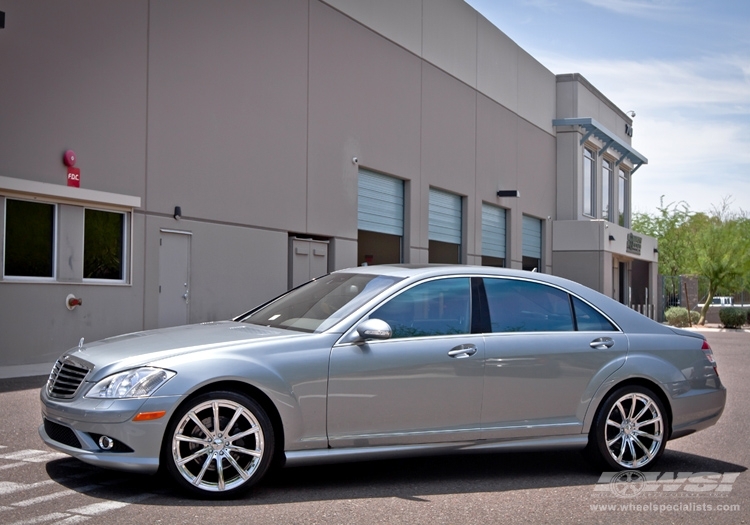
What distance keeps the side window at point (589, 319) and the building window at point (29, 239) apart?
9589 millimetres

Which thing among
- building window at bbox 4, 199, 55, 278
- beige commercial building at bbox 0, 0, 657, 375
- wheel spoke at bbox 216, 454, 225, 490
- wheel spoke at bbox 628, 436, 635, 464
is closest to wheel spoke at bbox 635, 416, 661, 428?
wheel spoke at bbox 628, 436, 635, 464

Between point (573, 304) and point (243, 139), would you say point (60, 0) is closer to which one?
point (243, 139)

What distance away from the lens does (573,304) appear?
7.00 m

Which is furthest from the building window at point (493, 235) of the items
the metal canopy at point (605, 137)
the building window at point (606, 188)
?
the building window at point (606, 188)

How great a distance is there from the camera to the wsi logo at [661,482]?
6340 mm

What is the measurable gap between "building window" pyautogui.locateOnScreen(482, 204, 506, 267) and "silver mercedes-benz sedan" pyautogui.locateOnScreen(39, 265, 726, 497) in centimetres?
2239

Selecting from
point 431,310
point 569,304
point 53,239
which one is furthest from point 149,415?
point 53,239

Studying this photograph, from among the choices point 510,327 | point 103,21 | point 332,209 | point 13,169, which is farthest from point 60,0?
point 510,327

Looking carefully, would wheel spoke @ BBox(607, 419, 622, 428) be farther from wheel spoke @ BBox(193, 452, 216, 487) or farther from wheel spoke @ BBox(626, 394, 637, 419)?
wheel spoke @ BBox(193, 452, 216, 487)

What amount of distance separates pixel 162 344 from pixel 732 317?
1524 inches

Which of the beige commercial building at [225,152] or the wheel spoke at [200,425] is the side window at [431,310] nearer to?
the wheel spoke at [200,425]

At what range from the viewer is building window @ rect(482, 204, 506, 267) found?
29688 mm

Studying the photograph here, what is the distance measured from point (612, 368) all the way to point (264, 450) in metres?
2.79

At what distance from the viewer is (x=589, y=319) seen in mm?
6980
